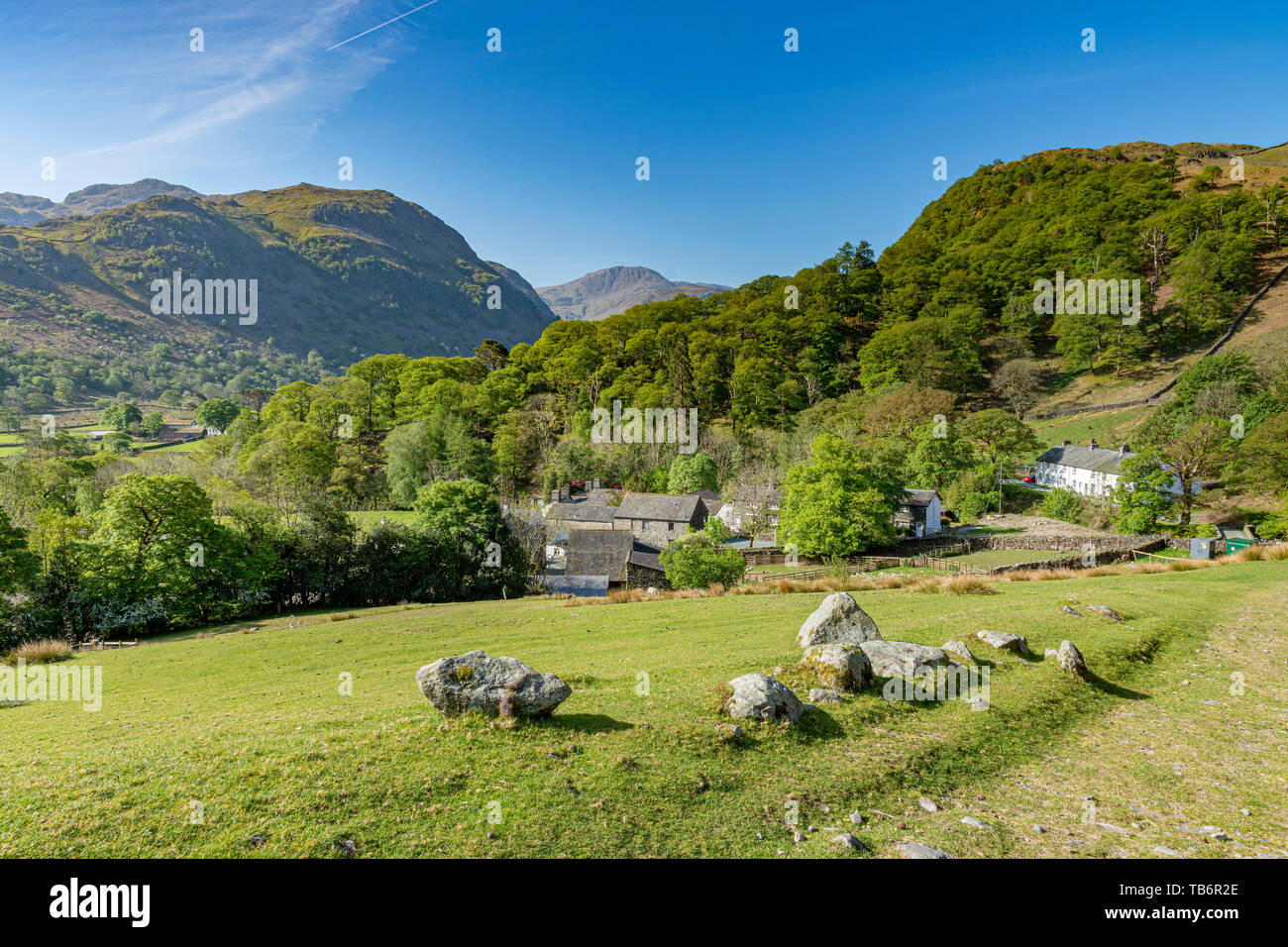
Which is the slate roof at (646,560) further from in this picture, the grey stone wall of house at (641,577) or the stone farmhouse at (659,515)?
Result: the stone farmhouse at (659,515)

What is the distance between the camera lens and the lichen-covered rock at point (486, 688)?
911 cm

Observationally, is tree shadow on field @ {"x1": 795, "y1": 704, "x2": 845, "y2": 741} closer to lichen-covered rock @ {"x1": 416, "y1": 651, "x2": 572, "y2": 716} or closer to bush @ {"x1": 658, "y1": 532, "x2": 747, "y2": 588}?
lichen-covered rock @ {"x1": 416, "y1": 651, "x2": 572, "y2": 716}

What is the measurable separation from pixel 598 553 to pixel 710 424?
49.4m

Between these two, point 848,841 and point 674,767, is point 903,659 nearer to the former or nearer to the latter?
point 848,841

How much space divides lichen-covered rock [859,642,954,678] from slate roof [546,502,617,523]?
2060 inches

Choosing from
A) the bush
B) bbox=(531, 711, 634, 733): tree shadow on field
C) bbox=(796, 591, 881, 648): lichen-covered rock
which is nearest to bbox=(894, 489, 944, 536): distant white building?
the bush

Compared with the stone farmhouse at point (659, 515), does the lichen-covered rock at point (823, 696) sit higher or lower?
higher

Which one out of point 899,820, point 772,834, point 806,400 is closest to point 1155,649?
point 899,820

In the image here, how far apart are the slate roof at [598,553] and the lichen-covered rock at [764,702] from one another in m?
37.2

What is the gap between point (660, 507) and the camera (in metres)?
62.7

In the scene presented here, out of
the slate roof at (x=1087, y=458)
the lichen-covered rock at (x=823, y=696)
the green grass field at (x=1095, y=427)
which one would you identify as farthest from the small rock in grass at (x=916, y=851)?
the green grass field at (x=1095, y=427)

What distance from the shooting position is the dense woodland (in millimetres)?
32375

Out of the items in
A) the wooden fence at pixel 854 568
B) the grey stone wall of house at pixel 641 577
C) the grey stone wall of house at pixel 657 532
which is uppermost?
the grey stone wall of house at pixel 657 532

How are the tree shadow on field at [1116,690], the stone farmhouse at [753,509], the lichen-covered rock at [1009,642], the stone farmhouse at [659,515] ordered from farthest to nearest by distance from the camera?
1. the stone farmhouse at [659,515]
2. the stone farmhouse at [753,509]
3. the lichen-covered rock at [1009,642]
4. the tree shadow on field at [1116,690]
